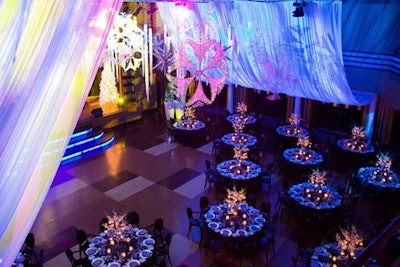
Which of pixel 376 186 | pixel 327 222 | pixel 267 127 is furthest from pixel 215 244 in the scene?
pixel 267 127

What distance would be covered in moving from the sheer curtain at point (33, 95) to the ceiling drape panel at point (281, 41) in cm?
620

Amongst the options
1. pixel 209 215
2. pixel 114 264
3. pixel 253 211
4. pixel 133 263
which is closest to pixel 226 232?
pixel 209 215

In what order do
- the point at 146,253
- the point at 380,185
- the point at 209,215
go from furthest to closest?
the point at 380,185
the point at 209,215
the point at 146,253

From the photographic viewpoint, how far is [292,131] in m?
12.6

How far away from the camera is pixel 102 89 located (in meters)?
12.4

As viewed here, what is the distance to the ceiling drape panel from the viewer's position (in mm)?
8758

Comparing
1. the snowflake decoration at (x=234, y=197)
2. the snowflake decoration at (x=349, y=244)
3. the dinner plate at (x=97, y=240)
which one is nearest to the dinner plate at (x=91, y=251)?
the dinner plate at (x=97, y=240)

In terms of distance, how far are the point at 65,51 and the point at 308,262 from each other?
5.75m

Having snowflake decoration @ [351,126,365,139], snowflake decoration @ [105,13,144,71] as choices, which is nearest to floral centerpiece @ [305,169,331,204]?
snowflake decoration @ [351,126,365,139]

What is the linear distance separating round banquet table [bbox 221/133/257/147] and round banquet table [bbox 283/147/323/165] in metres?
1.23

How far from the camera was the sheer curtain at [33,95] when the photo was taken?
1.96 metres

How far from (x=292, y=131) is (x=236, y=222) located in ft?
20.2

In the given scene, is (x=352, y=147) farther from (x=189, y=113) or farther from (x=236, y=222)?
(x=236, y=222)

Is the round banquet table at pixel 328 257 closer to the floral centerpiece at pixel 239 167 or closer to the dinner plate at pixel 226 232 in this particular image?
the dinner plate at pixel 226 232
